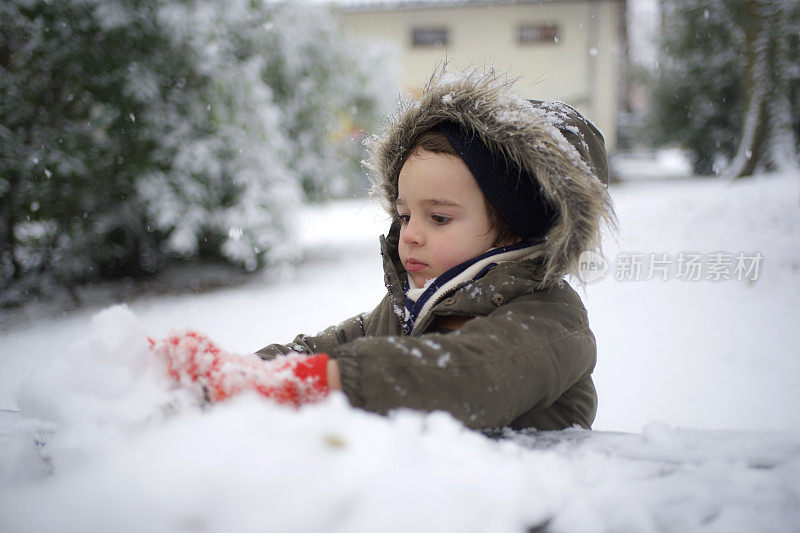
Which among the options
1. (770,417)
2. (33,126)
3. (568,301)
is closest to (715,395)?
(770,417)

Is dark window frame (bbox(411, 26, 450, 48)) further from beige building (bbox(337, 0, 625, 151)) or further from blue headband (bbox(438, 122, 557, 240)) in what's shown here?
blue headband (bbox(438, 122, 557, 240))

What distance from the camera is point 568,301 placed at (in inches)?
42.1

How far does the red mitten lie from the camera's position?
68cm

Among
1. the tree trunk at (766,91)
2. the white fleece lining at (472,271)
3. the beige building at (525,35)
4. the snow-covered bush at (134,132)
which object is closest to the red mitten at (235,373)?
the white fleece lining at (472,271)

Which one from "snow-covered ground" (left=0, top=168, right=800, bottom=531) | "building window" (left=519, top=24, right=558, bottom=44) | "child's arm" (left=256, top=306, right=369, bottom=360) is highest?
"building window" (left=519, top=24, right=558, bottom=44)

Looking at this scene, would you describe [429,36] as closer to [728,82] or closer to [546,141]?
[728,82]

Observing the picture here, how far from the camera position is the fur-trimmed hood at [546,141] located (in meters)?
1.09

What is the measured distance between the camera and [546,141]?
1.11 meters

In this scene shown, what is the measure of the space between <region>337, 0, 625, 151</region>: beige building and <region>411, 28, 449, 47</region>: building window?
0.03 meters

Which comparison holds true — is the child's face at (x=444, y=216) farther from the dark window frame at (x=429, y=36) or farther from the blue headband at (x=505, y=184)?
the dark window frame at (x=429, y=36)

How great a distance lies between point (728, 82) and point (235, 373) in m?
15.6

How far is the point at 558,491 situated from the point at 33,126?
201 inches

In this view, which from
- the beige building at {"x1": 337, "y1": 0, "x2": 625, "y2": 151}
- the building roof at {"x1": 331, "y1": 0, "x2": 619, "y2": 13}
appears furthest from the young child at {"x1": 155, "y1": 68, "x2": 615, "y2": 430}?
the building roof at {"x1": 331, "y1": 0, "x2": 619, "y2": 13}

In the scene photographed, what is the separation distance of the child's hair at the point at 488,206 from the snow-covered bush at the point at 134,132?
3.65 metres
